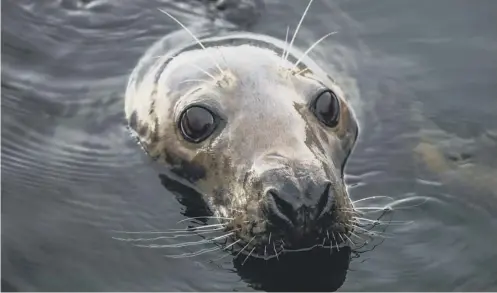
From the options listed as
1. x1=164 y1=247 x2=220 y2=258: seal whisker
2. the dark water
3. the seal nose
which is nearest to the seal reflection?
the dark water

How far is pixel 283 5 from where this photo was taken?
8.19 metres

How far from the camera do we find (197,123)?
19.4ft

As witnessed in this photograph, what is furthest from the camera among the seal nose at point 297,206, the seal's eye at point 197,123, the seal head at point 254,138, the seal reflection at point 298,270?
the seal's eye at point 197,123

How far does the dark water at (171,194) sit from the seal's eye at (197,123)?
17.3 inches

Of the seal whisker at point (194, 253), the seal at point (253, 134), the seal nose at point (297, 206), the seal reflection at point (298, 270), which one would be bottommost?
the seal reflection at point (298, 270)

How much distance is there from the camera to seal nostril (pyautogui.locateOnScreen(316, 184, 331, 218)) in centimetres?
503

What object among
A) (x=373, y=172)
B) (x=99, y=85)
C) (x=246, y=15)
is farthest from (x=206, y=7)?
(x=373, y=172)

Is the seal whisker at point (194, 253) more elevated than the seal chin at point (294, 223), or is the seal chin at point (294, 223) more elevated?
the seal whisker at point (194, 253)

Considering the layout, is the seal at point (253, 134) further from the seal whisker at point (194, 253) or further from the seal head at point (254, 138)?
the seal whisker at point (194, 253)

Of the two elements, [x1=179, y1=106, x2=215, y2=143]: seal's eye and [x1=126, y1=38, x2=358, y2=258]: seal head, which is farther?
[x1=179, y1=106, x2=215, y2=143]: seal's eye

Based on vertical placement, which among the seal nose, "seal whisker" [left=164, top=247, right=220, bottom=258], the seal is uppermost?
the seal

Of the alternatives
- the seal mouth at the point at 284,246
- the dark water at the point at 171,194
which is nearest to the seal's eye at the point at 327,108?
the dark water at the point at 171,194

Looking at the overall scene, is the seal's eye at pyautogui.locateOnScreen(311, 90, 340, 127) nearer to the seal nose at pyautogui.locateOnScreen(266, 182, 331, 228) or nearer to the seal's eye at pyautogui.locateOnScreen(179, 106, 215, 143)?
the seal's eye at pyautogui.locateOnScreen(179, 106, 215, 143)

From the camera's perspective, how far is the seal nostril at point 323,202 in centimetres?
503
